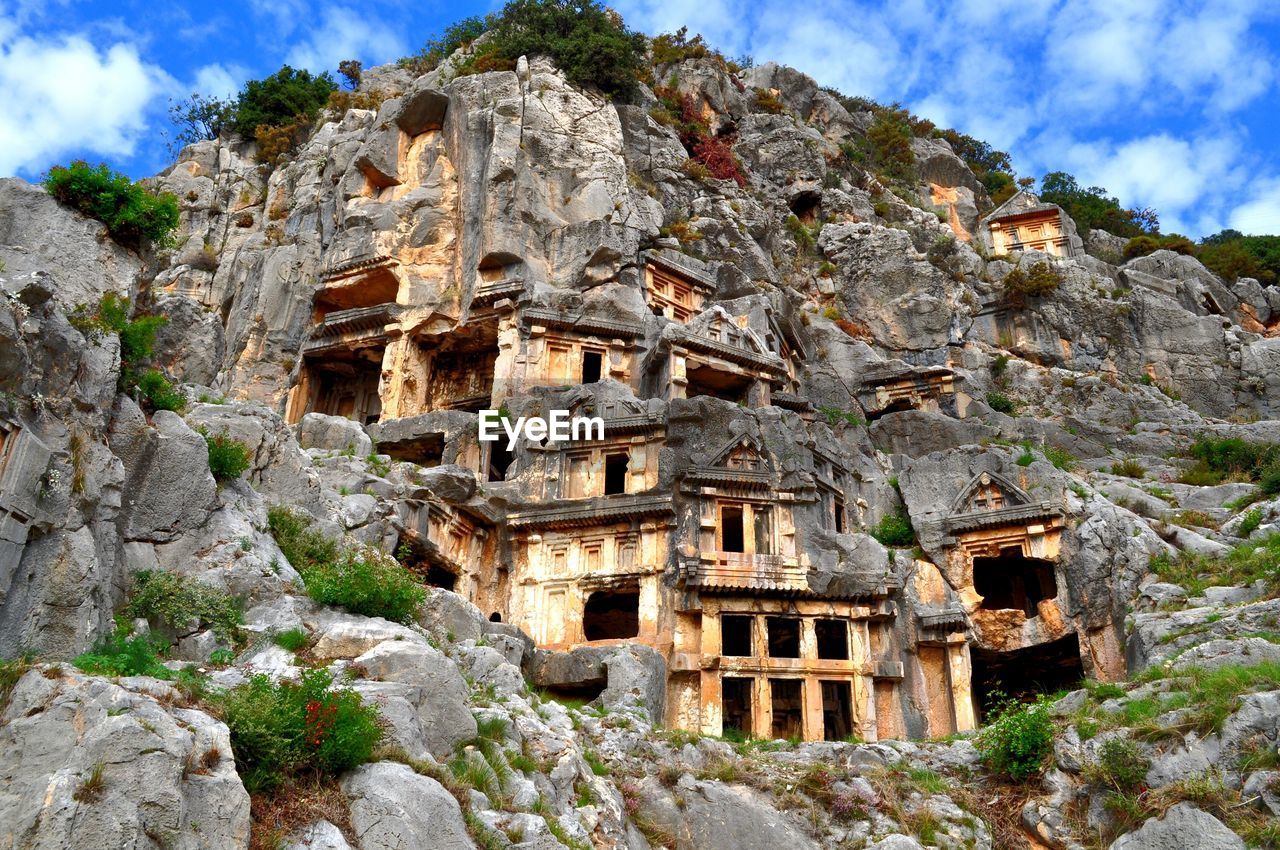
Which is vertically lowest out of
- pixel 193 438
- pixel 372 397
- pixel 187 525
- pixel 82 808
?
pixel 82 808

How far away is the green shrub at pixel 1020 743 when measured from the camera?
62.9 feet

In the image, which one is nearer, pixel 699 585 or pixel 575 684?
pixel 575 684

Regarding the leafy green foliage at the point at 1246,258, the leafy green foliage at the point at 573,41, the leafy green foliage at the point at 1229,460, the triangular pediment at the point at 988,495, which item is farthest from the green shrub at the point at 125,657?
the leafy green foliage at the point at 1246,258

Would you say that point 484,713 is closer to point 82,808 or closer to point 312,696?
point 312,696

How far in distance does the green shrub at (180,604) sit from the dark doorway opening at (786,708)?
18.9 meters

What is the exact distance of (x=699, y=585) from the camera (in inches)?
1176

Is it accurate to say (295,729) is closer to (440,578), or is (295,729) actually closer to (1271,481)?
(440,578)

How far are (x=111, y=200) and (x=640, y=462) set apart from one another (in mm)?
18823

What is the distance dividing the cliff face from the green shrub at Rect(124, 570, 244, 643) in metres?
0.29

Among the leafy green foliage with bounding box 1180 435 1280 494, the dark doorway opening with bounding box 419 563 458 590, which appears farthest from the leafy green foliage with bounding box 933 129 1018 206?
the dark doorway opening with bounding box 419 563 458 590

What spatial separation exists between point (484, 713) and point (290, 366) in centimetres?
3039

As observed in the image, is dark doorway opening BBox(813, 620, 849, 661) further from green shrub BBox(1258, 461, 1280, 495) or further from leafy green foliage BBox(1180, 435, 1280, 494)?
green shrub BBox(1258, 461, 1280, 495)

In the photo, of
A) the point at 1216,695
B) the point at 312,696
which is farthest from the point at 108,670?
the point at 1216,695

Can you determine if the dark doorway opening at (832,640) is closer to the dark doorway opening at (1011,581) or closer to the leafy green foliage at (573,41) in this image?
the dark doorway opening at (1011,581)
